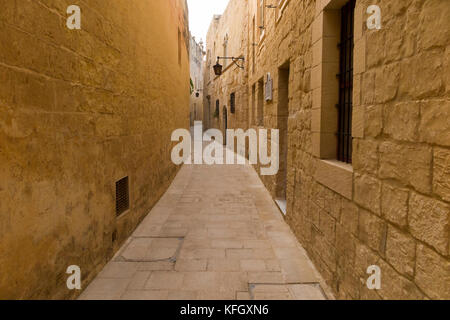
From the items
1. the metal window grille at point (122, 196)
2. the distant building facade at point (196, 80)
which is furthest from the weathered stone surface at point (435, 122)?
the distant building facade at point (196, 80)

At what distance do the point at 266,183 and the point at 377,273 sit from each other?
5.65 m

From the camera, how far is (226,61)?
59.7 ft

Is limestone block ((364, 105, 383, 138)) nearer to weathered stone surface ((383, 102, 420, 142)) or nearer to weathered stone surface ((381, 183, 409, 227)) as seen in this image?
weathered stone surface ((383, 102, 420, 142))

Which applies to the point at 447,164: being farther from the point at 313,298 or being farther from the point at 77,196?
the point at 77,196

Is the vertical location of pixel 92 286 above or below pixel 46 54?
below

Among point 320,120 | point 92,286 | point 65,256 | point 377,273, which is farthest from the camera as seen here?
point 320,120

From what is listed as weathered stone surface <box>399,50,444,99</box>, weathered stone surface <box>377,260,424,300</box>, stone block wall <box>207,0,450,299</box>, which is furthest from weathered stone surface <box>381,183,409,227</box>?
weathered stone surface <box>399,50,444,99</box>

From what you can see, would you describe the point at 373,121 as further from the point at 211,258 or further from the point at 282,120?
the point at 282,120

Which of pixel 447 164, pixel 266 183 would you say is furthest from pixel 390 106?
pixel 266 183

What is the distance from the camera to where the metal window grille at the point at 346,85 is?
3.20 metres

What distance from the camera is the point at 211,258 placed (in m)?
3.92

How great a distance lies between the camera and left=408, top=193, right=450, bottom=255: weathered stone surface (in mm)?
1508

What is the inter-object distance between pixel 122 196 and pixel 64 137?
6.07ft
